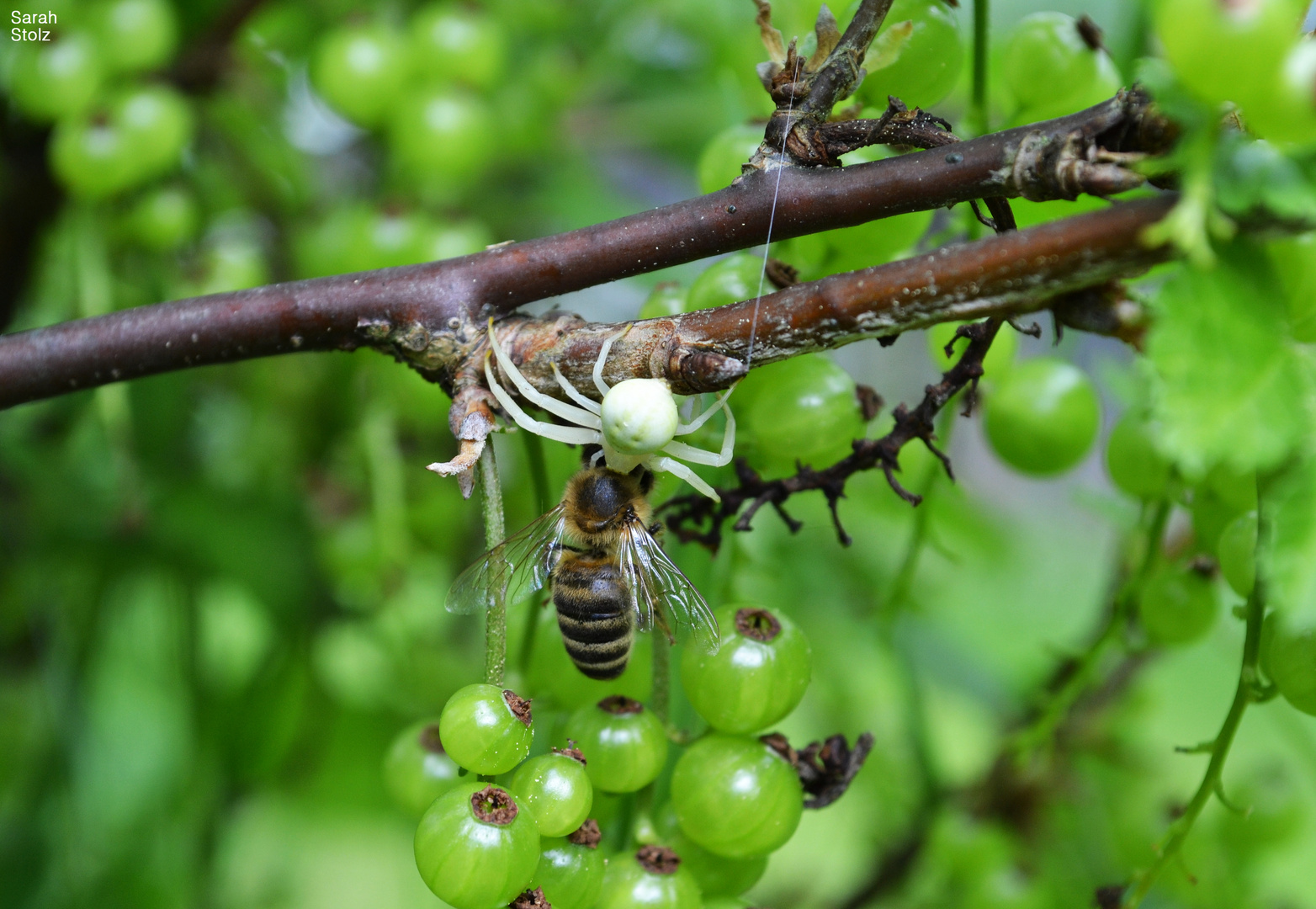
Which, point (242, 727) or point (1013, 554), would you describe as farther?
point (1013, 554)

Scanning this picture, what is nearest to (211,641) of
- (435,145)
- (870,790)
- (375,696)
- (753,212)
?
(375,696)

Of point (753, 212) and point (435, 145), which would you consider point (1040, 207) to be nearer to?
point (753, 212)

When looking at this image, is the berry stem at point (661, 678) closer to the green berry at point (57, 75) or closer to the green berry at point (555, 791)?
the green berry at point (555, 791)

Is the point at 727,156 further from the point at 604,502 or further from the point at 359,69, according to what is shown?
the point at 359,69

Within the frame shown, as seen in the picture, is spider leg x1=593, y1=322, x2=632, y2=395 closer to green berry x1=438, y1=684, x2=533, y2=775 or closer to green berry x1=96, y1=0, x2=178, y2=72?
green berry x1=438, y1=684, x2=533, y2=775

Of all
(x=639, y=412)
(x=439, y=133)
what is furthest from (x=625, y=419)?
(x=439, y=133)

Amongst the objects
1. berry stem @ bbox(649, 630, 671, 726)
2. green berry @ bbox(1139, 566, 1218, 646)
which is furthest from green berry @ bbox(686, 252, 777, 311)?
green berry @ bbox(1139, 566, 1218, 646)
